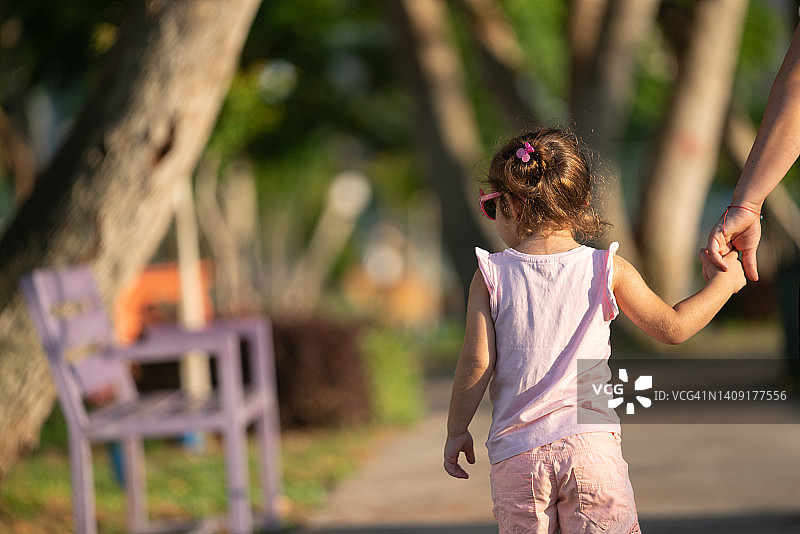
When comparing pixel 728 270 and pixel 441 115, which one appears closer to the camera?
pixel 728 270

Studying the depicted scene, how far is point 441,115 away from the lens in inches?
477

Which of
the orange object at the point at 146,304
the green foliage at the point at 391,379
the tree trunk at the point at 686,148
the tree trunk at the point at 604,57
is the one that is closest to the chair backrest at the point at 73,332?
the orange object at the point at 146,304

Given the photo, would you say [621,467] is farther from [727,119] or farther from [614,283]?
[727,119]

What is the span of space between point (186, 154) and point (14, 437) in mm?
1521

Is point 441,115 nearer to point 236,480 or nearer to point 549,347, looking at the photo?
point 236,480

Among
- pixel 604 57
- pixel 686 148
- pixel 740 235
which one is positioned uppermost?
pixel 604 57

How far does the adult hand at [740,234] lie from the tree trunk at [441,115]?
9.32 metres

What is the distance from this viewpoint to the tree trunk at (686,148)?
12484 mm

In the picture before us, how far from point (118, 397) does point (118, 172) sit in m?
1.08

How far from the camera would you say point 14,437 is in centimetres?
475

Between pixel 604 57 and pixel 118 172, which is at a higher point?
pixel 604 57

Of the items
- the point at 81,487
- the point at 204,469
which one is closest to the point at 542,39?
the point at 204,469

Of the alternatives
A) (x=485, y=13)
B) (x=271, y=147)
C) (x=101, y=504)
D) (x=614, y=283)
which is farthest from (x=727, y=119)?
(x=614, y=283)

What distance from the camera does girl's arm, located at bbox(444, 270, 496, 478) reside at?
2637mm
